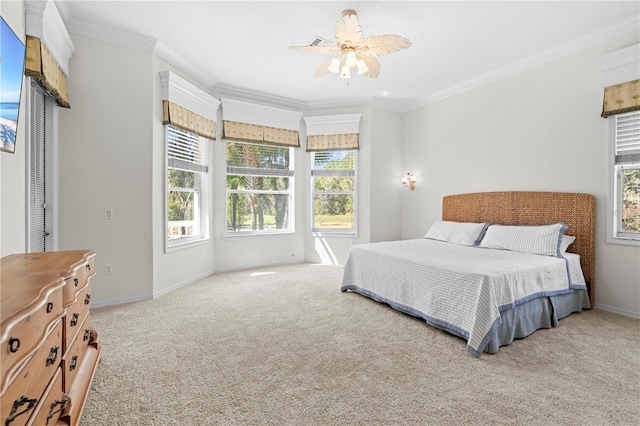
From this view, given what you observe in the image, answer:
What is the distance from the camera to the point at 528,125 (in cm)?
389

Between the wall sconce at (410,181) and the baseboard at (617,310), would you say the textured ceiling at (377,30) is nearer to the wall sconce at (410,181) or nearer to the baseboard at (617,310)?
the wall sconce at (410,181)

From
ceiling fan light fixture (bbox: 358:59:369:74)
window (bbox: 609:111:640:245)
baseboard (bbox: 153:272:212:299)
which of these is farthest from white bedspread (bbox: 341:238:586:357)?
baseboard (bbox: 153:272:212:299)

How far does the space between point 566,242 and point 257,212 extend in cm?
427

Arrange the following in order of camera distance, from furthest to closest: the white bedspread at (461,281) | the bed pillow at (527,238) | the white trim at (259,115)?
the white trim at (259,115)
the bed pillow at (527,238)
the white bedspread at (461,281)

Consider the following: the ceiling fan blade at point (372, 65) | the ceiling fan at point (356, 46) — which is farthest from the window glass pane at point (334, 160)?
the ceiling fan at point (356, 46)

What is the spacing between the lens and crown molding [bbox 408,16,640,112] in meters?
3.09

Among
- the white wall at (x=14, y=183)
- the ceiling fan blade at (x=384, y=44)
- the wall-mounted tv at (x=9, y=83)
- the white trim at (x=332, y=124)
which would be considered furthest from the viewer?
the white trim at (x=332, y=124)

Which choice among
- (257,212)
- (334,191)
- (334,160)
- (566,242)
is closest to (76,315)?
(257,212)

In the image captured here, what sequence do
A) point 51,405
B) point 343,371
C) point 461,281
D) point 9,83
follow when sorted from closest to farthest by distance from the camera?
1. point 51,405
2. point 9,83
3. point 343,371
4. point 461,281

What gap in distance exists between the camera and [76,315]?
167cm

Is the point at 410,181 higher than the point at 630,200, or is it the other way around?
the point at 410,181

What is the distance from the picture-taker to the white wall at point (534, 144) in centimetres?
327

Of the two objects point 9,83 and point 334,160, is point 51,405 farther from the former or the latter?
point 334,160

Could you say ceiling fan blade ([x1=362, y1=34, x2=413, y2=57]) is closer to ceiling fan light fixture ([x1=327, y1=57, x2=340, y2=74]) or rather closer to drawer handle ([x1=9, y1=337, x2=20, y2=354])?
ceiling fan light fixture ([x1=327, y1=57, x2=340, y2=74])
